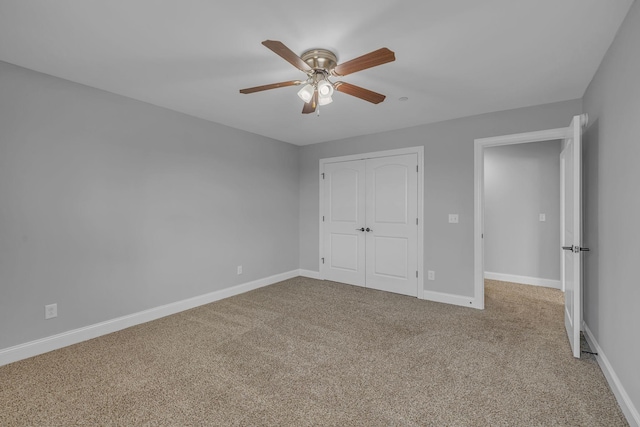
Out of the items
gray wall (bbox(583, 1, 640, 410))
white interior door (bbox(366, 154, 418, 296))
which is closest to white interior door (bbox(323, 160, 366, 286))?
white interior door (bbox(366, 154, 418, 296))

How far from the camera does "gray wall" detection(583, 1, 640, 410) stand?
1691 mm

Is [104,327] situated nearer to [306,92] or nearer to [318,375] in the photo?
[318,375]

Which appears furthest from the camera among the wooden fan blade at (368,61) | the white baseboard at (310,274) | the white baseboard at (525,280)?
the white baseboard at (310,274)

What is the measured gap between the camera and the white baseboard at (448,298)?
3734 millimetres

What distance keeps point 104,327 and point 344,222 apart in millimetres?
3309

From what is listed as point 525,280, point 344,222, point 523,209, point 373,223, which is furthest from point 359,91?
point 525,280

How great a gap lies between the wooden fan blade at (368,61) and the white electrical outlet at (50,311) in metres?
3.04

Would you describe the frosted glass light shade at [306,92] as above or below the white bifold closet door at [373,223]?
above

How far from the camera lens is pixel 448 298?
3879 millimetres

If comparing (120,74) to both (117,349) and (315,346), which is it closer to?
(117,349)

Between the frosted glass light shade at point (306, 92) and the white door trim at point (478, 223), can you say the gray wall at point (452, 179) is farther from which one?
the frosted glass light shade at point (306, 92)

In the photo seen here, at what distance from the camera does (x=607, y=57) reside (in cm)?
220

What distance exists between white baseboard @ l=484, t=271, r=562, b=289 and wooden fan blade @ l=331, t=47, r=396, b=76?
457cm

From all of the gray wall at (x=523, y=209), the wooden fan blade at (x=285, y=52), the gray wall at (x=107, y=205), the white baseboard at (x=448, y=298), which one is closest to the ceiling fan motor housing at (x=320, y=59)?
the wooden fan blade at (x=285, y=52)
